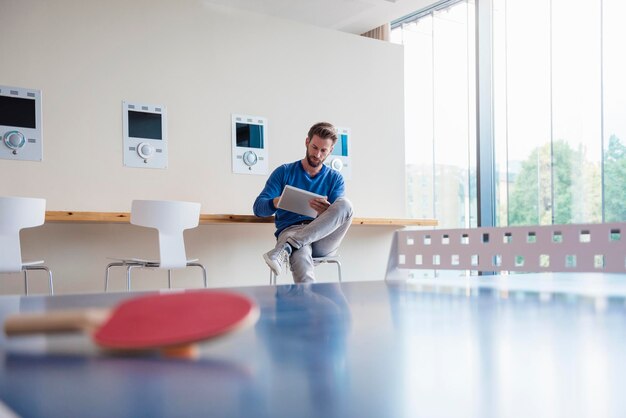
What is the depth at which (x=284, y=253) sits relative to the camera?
3518mm

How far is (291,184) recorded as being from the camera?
13.0ft

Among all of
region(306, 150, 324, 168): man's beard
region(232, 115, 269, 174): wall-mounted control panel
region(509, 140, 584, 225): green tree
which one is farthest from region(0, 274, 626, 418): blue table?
region(509, 140, 584, 225): green tree

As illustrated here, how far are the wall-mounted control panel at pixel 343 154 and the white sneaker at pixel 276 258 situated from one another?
170 cm

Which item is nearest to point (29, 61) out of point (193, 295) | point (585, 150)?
point (585, 150)

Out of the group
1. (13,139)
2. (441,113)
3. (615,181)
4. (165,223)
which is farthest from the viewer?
(441,113)

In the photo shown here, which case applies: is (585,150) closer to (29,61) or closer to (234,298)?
(29,61)

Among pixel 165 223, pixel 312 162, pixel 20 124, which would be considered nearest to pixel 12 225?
pixel 165 223

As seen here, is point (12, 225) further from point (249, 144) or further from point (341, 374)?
point (341, 374)

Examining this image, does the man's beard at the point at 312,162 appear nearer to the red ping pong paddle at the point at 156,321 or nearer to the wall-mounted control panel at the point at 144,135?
the wall-mounted control panel at the point at 144,135

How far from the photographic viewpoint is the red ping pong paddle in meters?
0.22

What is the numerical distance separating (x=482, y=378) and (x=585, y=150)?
4.61 metres

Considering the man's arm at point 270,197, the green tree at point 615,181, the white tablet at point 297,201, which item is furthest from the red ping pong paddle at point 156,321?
the green tree at point 615,181

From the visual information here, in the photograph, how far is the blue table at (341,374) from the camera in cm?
26

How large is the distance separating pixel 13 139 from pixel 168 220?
3.64 feet
